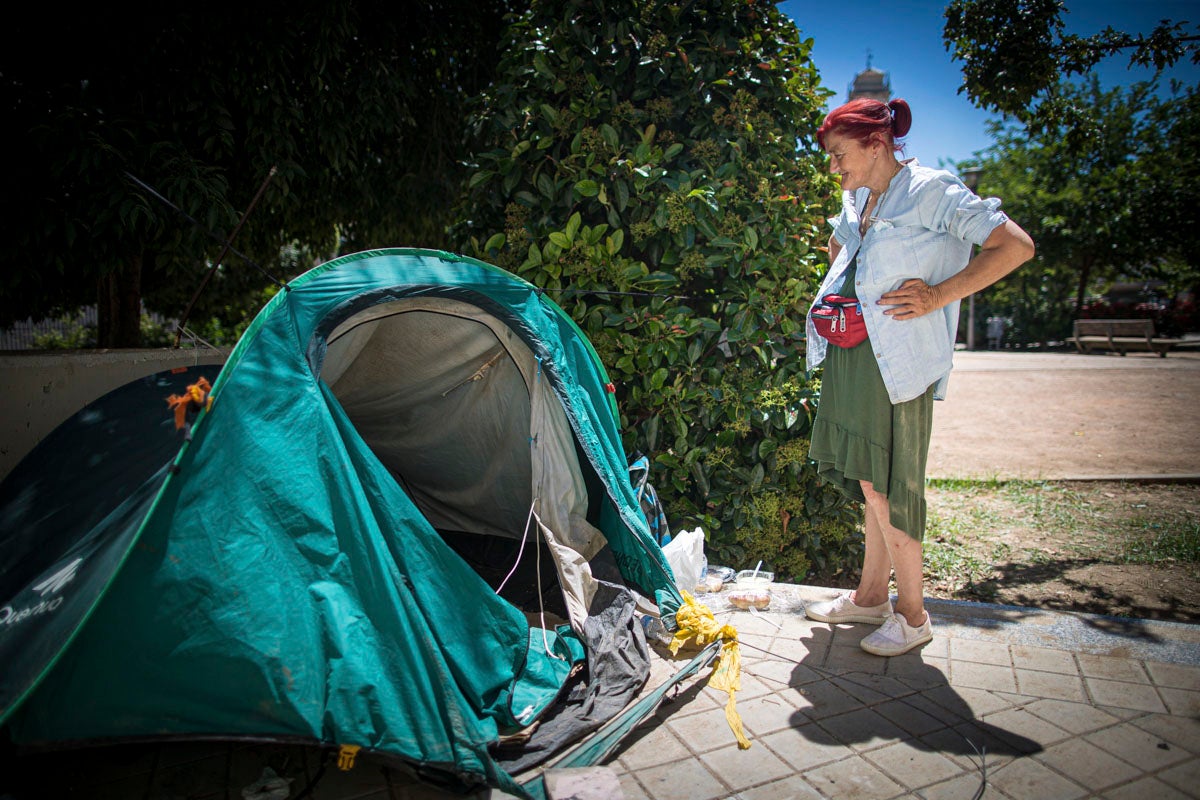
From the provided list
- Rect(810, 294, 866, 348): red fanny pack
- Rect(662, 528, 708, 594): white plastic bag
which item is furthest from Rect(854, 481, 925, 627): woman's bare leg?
Rect(662, 528, 708, 594): white plastic bag

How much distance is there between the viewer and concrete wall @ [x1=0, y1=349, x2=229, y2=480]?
11.7 ft

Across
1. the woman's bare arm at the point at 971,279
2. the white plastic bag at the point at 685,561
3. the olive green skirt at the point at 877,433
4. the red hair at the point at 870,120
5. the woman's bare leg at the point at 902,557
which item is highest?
the red hair at the point at 870,120

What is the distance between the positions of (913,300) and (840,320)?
29cm

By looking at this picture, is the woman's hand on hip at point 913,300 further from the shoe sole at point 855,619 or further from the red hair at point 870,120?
the shoe sole at point 855,619

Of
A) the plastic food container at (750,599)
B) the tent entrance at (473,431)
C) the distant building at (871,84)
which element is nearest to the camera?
the tent entrance at (473,431)

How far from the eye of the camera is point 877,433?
284cm

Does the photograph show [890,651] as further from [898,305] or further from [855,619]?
[898,305]

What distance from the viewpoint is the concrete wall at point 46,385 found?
11.7 ft

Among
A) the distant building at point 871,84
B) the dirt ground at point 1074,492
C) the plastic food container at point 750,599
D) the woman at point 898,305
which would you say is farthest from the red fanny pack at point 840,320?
the distant building at point 871,84

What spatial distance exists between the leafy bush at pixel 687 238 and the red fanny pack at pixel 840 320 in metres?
0.97

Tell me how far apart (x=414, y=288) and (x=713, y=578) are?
80.2 inches

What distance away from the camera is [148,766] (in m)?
2.30


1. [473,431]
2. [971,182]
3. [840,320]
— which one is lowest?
[473,431]

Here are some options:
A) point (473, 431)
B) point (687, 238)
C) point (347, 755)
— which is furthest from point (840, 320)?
point (347, 755)
